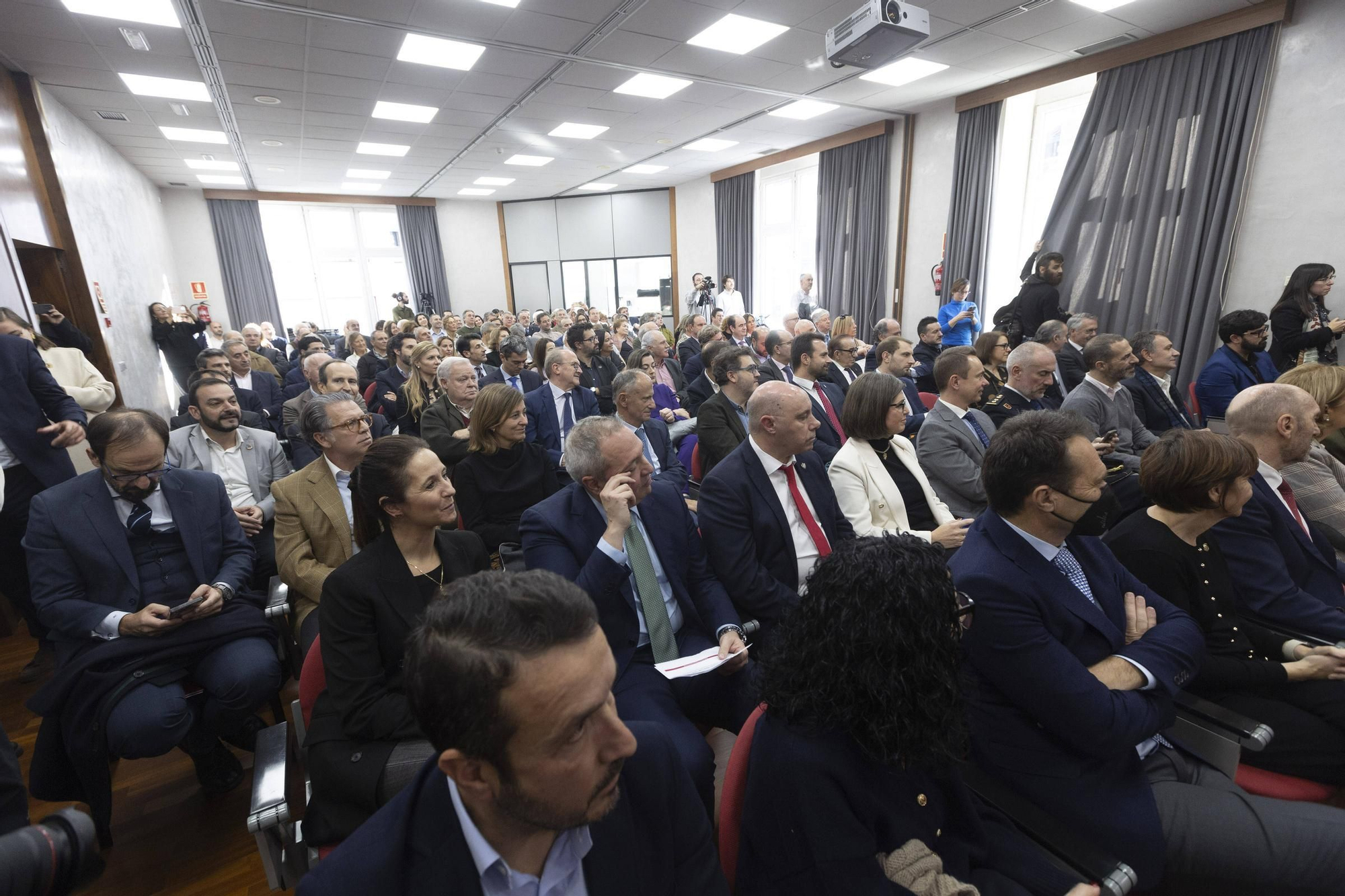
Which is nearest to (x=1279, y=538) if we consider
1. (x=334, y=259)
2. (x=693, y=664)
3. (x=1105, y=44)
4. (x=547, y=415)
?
(x=693, y=664)

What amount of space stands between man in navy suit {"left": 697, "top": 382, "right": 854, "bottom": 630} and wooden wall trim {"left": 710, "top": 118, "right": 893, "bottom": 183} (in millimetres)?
7632

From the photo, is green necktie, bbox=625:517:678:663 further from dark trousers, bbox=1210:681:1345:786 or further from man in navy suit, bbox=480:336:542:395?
man in navy suit, bbox=480:336:542:395

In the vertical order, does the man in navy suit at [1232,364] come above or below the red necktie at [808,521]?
above

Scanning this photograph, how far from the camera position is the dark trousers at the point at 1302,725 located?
4.95 feet

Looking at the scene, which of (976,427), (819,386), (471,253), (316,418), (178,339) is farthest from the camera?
(471,253)

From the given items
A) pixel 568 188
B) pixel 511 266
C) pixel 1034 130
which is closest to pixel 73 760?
pixel 1034 130

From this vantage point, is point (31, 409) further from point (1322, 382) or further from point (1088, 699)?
point (1322, 382)

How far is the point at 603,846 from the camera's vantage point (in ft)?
2.89

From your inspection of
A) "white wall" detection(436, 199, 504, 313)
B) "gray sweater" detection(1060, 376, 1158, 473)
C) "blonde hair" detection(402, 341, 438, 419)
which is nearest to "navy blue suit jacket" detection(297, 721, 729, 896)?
"gray sweater" detection(1060, 376, 1158, 473)

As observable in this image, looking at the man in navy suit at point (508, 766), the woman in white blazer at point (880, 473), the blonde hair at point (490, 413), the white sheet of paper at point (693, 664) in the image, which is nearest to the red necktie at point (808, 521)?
the woman in white blazer at point (880, 473)

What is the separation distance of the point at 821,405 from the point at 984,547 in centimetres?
241

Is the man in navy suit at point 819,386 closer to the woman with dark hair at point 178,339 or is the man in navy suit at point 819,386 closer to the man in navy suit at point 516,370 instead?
the man in navy suit at point 516,370

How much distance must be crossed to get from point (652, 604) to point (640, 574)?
0.10 meters

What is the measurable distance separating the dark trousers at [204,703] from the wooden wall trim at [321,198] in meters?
12.1
